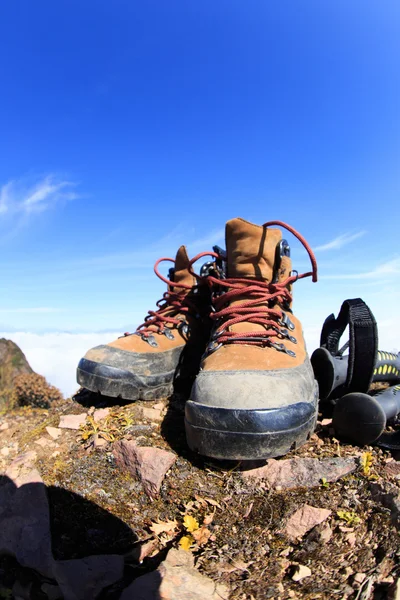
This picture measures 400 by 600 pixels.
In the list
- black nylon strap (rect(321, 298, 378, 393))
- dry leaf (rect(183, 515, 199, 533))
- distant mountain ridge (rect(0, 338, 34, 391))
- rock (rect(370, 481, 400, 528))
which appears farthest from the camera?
distant mountain ridge (rect(0, 338, 34, 391))

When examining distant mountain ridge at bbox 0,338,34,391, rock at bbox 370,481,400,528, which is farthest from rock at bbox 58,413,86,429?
distant mountain ridge at bbox 0,338,34,391

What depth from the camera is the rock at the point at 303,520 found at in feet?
5.13

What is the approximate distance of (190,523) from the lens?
5.48ft

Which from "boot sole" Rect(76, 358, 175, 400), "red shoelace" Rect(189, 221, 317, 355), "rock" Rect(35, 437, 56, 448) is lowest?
"rock" Rect(35, 437, 56, 448)

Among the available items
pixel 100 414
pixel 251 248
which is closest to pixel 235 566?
pixel 100 414

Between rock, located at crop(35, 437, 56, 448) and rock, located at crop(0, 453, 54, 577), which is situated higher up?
rock, located at crop(35, 437, 56, 448)

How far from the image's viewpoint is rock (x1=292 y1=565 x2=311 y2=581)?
4.39ft

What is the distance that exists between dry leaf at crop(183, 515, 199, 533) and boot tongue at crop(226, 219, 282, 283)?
156 cm

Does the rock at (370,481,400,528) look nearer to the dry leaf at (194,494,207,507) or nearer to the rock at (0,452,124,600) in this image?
the dry leaf at (194,494,207,507)

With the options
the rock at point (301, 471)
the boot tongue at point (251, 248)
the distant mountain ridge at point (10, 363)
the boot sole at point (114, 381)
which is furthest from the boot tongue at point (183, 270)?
the distant mountain ridge at point (10, 363)

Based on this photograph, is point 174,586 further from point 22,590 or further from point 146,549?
point 22,590

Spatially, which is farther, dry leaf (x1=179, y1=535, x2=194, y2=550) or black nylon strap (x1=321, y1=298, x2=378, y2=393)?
black nylon strap (x1=321, y1=298, x2=378, y2=393)

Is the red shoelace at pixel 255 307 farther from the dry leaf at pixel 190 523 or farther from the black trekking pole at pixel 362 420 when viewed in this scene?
the dry leaf at pixel 190 523

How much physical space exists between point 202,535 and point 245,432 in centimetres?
45
